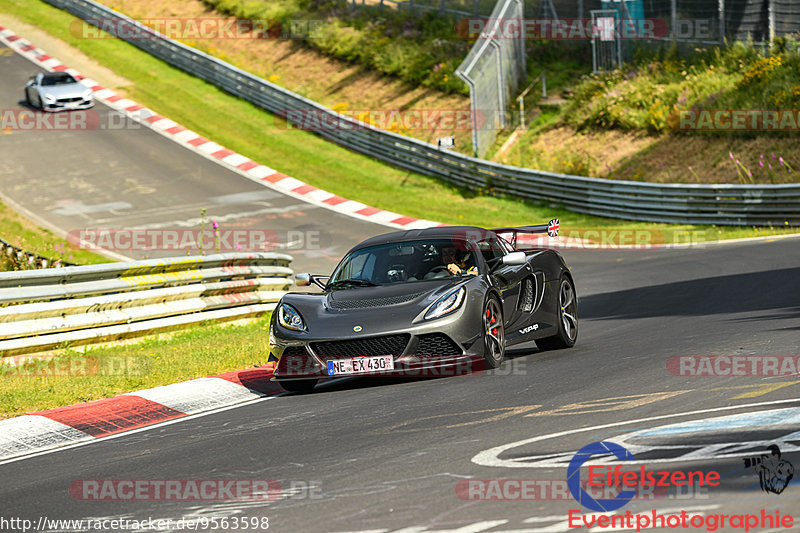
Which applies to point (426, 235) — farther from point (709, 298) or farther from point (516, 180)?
point (516, 180)

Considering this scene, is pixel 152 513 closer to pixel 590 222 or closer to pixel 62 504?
pixel 62 504

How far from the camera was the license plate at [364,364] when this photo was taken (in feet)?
29.0

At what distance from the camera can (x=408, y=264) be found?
32.8 feet

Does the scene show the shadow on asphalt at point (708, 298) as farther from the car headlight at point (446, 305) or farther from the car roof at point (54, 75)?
the car roof at point (54, 75)

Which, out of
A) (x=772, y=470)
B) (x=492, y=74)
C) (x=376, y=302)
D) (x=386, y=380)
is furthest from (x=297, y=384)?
(x=492, y=74)

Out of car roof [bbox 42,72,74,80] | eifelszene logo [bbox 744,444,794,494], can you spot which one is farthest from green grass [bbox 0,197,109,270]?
eifelszene logo [bbox 744,444,794,494]

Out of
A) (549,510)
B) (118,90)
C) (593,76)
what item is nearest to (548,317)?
(549,510)

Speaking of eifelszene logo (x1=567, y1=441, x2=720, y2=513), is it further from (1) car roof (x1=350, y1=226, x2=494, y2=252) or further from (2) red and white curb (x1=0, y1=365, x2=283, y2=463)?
(1) car roof (x1=350, y1=226, x2=494, y2=252)

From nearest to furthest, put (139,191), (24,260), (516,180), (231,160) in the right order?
(24,260), (139,191), (516,180), (231,160)

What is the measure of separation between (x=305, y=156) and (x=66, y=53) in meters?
13.8

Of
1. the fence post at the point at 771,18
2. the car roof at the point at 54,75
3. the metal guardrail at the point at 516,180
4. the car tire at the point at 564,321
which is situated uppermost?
the fence post at the point at 771,18

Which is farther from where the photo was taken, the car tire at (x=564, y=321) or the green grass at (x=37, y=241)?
the green grass at (x=37, y=241)

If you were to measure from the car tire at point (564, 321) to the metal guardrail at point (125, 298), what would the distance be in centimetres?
520

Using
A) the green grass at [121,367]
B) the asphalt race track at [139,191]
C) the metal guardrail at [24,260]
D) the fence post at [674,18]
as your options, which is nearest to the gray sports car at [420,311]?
the green grass at [121,367]
